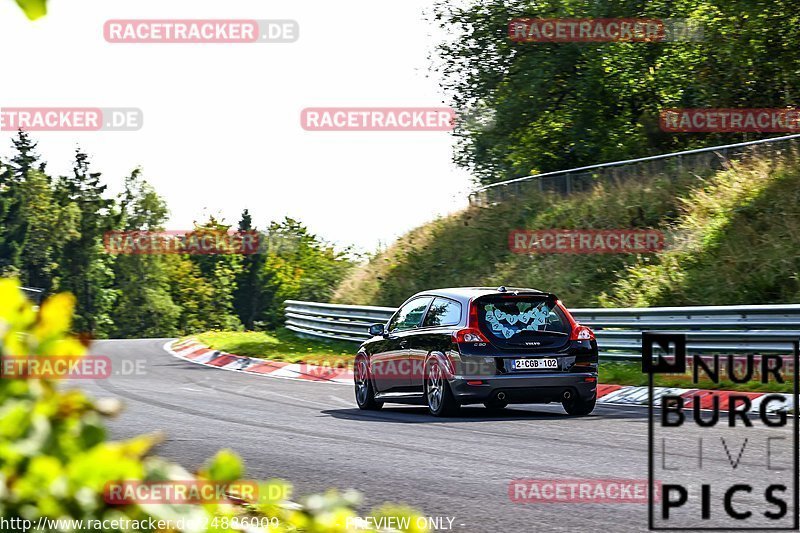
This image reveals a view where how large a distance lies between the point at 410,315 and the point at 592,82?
20.9 m

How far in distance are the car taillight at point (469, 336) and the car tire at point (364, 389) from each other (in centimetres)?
219

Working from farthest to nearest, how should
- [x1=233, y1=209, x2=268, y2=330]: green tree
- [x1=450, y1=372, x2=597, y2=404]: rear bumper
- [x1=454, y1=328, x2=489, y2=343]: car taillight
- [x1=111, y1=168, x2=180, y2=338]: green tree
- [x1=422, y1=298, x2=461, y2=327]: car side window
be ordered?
[x1=233, y1=209, x2=268, y2=330]: green tree → [x1=111, y1=168, x2=180, y2=338]: green tree → [x1=422, y1=298, x2=461, y2=327]: car side window → [x1=454, y1=328, x2=489, y2=343]: car taillight → [x1=450, y1=372, x2=597, y2=404]: rear bumper

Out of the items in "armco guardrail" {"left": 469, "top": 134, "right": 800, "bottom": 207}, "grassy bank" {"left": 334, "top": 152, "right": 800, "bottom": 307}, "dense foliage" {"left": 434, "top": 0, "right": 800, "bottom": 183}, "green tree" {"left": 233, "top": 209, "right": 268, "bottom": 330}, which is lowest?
"green tree" {"left": 233, "top": 209, "right": 268, "bottom": 330}

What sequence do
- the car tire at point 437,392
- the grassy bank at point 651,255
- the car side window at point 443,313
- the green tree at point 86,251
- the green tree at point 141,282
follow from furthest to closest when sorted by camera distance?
the green tree at point 141,282 < the green tree at point 86,251 < the grassy bank at point 651,255 < the car side window at point 443,313 < the car tire at point 437,392

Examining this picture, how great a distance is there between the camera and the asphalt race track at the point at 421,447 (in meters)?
7.45

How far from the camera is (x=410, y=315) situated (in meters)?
14.8

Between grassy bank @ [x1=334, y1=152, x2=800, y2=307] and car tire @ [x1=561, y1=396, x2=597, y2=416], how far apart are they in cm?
732

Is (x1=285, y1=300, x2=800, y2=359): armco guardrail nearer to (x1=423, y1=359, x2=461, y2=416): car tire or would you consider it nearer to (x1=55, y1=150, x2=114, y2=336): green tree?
(x1=423, y1=359, x2=461, y2=416): car tire

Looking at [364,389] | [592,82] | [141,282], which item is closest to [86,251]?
[141,282]

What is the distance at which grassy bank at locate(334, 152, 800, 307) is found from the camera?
21188mm

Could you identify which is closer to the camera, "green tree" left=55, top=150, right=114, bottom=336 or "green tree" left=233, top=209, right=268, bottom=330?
"green tree" left=55, top=150, right=114, bottom=336

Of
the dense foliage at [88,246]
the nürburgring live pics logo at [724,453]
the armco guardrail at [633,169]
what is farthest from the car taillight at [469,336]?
the dense foliage at [88,246]

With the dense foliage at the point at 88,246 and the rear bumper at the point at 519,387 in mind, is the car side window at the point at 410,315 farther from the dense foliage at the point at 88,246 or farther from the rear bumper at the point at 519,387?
the dense foliage at the point at 88,246

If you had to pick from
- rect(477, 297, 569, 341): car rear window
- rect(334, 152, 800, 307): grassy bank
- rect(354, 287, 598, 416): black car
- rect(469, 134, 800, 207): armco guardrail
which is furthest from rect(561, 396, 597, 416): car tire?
rect(469, 134, 800, 207): armco guardrail
